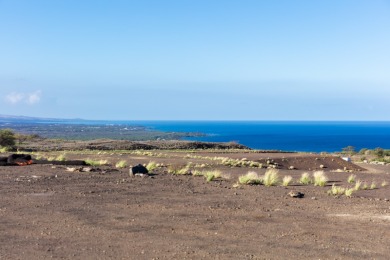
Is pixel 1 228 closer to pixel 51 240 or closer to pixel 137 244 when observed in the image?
pixel 51 240

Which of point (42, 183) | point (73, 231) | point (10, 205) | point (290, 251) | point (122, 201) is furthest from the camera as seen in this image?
point (42, 183)

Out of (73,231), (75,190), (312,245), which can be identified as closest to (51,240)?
(73,231)

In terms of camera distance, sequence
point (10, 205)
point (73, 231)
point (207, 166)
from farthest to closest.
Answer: point (207, 166)
point (10, 205)
point (73, 231)

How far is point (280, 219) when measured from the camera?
12.9m

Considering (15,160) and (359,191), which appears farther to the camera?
(15,160)

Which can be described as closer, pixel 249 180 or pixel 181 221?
pixel 181 221

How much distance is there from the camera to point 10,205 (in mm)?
13773

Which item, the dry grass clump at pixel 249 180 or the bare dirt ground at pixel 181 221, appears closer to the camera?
the bare dirt ground at pixel 181 221

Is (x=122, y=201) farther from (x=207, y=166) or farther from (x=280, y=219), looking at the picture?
(x=207, y=166)

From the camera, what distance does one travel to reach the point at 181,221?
12289mm

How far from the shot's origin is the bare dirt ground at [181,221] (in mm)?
9594

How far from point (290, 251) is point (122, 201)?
→ 22.0 ft

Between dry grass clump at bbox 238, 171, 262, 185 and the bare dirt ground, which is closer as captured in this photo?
the bare dirt ground

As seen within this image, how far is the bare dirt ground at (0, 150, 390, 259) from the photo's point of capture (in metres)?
9.59
